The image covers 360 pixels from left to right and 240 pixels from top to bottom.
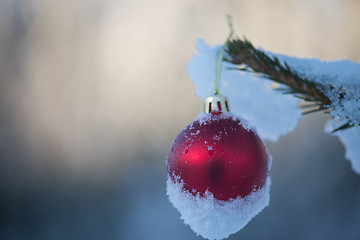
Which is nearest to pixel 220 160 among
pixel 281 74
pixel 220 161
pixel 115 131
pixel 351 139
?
pixel 220 161

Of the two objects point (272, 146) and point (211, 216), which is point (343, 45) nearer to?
point (272, 146)

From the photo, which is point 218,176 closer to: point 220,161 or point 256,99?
point 220,161

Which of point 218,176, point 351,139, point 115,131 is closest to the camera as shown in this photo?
point 218,176

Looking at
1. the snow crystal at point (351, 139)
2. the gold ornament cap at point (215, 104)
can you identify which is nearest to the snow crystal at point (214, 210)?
the gold ornament cap at point (215, 104)

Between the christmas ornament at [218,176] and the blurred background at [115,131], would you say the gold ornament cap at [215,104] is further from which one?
the blurred background at [115,131]

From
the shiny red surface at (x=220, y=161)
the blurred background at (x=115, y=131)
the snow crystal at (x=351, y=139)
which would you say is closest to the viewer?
the shiny red surface at (x=220, y=161)

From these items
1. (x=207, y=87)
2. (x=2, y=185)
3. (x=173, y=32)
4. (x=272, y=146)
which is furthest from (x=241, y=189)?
(x=2, y=185)

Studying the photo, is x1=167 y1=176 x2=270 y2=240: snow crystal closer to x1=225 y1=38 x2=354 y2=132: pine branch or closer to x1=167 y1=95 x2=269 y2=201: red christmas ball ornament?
x1=167 y1=95 x2=269 y2=201: red christmas ball ornament
